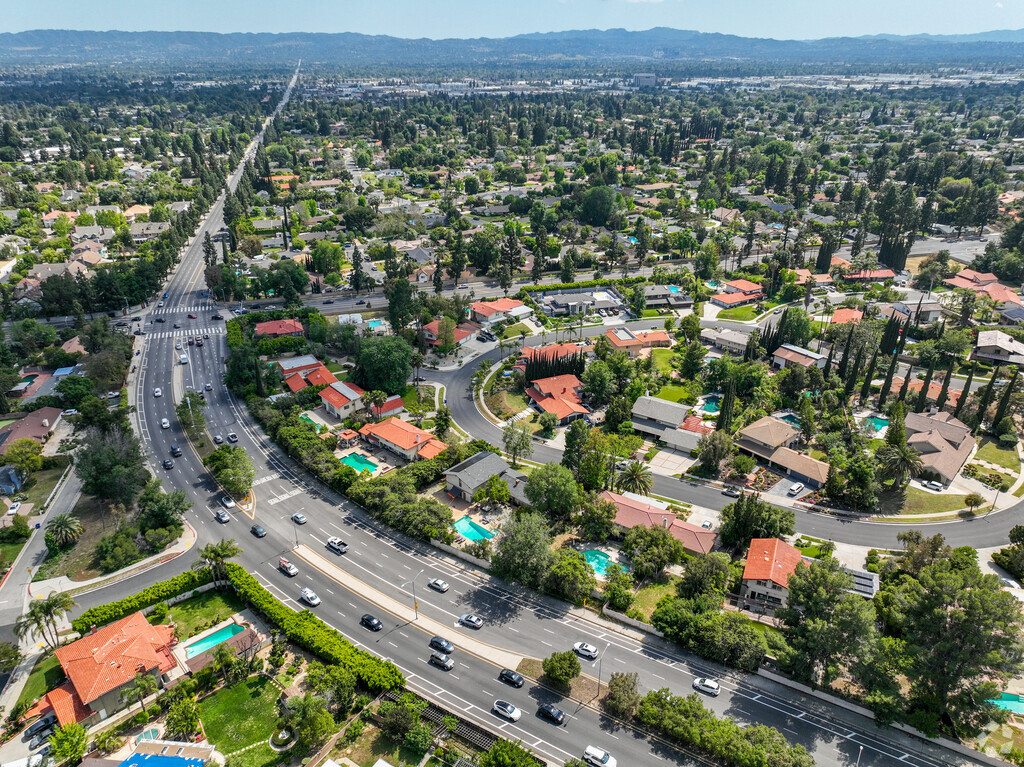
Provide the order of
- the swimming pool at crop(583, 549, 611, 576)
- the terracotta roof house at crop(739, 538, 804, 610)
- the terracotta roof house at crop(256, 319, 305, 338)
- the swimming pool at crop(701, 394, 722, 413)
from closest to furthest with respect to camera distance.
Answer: the terracotta roof house at crop(739, 538, 804, 610), the swimming pool at crop(583, 549, 611, 576), the swimming pool at crop(701, 394, 722, 413), the terracotta roof house at crop(256, 319, 305, 338)

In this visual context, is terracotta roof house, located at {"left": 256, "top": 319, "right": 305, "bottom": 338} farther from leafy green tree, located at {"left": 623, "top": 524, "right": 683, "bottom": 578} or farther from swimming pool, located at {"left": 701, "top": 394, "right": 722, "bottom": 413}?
leafy green tree, located at {"left": 623, "top": 524, "right": 683, "bottom": 578}

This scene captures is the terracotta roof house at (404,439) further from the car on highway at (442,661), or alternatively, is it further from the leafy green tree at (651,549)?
the car on highway at (442,661)

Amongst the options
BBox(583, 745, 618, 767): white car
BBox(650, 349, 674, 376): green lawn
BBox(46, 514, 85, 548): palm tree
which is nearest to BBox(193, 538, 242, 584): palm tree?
BBox(46, 514, 85, 548): palm tree

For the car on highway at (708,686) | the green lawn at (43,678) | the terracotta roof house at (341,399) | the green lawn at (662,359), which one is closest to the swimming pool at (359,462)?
the terracotta roof house at (341,399)

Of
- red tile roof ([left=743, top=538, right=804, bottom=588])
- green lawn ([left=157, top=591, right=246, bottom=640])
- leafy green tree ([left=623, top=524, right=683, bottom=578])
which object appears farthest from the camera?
leafy green tree ([left=623, top=524, right=683, bottom=578])

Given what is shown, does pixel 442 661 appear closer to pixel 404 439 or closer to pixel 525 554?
pixel 525 554

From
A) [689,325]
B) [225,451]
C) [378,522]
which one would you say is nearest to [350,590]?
[378,522]

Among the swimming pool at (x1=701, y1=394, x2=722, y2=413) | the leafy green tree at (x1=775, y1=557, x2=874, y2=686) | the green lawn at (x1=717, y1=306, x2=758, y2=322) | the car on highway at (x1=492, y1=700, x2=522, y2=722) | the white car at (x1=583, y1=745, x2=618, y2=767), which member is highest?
the leafy green tree at (x1=775, y1=557, x2=874, y2=686)

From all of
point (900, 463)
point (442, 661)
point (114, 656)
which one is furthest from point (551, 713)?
point (900, 463)
